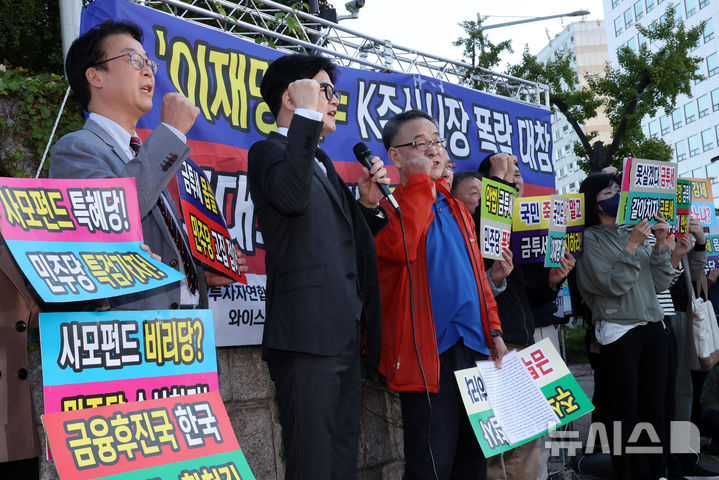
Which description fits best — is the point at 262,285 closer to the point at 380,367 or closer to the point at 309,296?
the point at 380,367

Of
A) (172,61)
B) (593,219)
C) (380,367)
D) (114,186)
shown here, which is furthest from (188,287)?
(593,219)

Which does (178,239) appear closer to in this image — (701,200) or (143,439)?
(143,439)

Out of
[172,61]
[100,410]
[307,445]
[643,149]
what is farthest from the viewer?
[643,149]

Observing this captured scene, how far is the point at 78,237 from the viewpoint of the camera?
2.01 m

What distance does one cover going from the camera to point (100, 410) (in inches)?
74.4

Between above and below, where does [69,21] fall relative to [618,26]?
below

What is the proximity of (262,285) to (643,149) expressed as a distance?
17591mm

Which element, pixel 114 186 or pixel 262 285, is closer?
pixel 114 186

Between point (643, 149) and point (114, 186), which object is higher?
point (643, 149)

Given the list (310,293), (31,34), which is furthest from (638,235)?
(31,34)

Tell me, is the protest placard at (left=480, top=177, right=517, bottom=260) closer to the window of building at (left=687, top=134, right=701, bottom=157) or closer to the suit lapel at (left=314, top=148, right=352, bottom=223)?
the suit lapel at (left=314, top=148, right=352, bottom=223)

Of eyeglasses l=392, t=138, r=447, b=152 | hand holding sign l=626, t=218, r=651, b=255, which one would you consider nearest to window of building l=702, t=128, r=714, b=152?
hand holding sign l=626, t=218, r=651, b=255

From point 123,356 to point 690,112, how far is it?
55.7m

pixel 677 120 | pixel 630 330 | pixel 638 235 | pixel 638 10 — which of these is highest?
pixel 638 10
